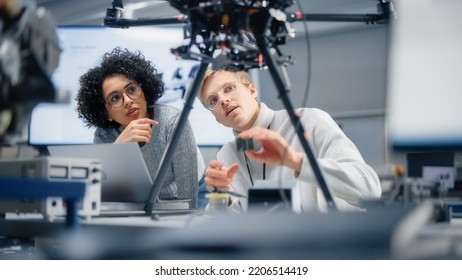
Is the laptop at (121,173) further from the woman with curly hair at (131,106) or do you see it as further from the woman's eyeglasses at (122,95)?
the woman's eyeglasses at (122,95)

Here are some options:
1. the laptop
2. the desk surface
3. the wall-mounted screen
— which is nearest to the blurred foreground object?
the desk surface

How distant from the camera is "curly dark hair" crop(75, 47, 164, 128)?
5.01 feet

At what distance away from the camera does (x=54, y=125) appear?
172 centimetres

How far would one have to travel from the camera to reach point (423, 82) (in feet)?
2.35

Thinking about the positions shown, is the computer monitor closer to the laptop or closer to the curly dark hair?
the laptop

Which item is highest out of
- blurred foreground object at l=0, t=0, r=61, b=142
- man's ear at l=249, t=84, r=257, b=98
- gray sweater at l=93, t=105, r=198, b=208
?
man's ear at l=249, t=84, r=257, b=98

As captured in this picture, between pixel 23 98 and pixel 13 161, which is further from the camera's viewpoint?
pixel 13 161

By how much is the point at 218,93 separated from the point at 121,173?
0.96 ft

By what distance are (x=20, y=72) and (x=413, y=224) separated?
479 mm

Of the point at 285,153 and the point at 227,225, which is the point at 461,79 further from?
the point at 227,225

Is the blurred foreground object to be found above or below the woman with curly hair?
below

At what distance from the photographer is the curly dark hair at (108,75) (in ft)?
5.01

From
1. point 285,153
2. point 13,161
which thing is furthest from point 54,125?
point 285,153

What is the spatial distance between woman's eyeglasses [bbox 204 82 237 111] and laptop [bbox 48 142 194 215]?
24 cm
